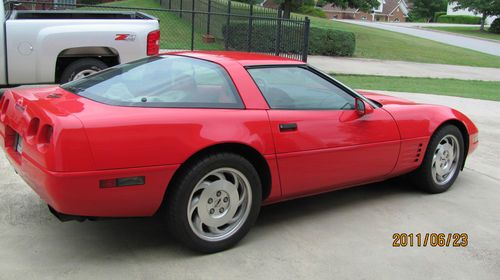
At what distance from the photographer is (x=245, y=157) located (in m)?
3.73

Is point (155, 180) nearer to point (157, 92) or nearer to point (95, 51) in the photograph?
point (157, 92)

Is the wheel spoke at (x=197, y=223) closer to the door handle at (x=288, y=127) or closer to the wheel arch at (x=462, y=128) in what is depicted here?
the door handle at (x=288, y=127)

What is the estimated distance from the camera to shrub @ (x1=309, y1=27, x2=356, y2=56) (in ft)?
73.6

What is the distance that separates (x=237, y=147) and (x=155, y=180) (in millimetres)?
639

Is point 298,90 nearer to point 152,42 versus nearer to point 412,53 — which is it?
point 152,42

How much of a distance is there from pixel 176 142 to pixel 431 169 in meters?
2.70

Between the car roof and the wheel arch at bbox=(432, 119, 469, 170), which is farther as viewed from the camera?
the wheel arch at bbox=(432, 119, 469, 170)

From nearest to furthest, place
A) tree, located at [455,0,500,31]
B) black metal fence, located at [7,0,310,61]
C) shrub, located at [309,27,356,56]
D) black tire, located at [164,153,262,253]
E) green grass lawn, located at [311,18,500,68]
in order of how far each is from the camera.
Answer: black tire, located at [164,153,262,253]
black metal fence, located at [7,0,310,61]
shrub, located at [309,27,356,56]
green grass lawn, located at [311,18,500,68]
tree, located at [455,0,500,31]

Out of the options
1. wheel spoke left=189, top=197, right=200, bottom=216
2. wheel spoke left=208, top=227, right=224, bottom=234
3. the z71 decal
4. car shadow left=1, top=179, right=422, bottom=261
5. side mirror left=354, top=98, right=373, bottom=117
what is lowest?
car shadow left=1, top=179, right=422, bottom=261

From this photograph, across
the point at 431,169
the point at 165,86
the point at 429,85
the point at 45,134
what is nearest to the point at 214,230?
the point at 165,86

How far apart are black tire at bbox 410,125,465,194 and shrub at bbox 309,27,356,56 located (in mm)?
17610

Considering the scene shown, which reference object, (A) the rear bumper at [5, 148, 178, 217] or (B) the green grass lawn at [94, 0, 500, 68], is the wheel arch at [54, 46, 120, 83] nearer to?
(A) the rear bumper at [5, 148, 178, 217]

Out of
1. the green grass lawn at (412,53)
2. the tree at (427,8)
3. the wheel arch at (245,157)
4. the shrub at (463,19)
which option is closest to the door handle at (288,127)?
the wheel arch at (245,157)

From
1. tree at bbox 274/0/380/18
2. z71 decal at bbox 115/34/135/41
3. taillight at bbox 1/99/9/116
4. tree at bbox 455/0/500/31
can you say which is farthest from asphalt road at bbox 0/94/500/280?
tree at bbox 455/0/500/31
